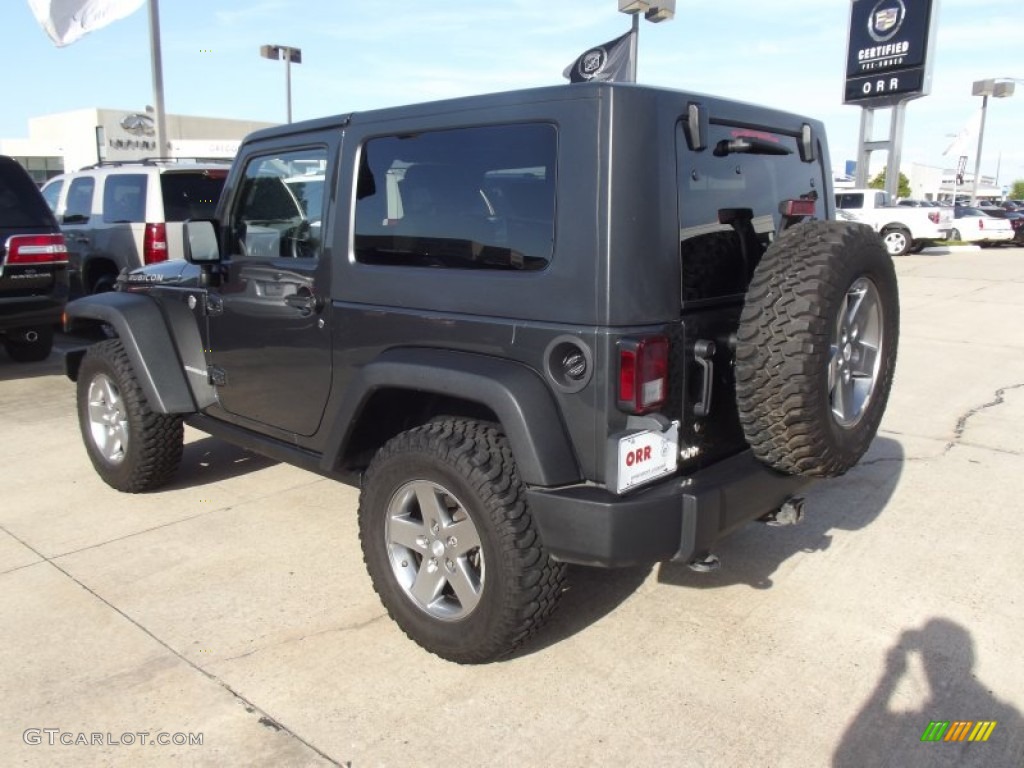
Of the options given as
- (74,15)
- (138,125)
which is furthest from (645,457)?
(138,125)

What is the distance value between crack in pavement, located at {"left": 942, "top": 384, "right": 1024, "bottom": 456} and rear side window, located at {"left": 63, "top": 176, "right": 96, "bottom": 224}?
27.5 ft

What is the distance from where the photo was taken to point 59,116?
4731 centimetres

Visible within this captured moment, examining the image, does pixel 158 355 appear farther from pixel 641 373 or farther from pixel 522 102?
pixel 641 373

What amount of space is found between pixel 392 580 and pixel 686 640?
112 centimetres

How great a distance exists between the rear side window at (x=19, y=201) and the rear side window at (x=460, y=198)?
199 inches

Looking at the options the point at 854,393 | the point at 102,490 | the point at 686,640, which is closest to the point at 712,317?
the point at 854,393

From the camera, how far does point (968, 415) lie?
6348 millimetres

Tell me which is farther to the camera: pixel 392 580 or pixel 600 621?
pixel 600 621

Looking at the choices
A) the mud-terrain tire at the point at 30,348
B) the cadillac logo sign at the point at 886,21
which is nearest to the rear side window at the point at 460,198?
the mud-terrain tire at the point at 30,348

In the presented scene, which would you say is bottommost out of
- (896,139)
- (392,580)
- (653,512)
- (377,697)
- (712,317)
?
(377,697)

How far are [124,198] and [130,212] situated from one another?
0.22m

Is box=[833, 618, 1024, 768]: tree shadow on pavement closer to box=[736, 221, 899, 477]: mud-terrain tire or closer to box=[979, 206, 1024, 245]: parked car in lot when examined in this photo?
box=[736, 221, 899, 477]: mud-terrain tire

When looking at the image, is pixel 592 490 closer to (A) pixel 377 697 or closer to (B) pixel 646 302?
(B) pixel 646 302

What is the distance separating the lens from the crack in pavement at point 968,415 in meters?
5.60
